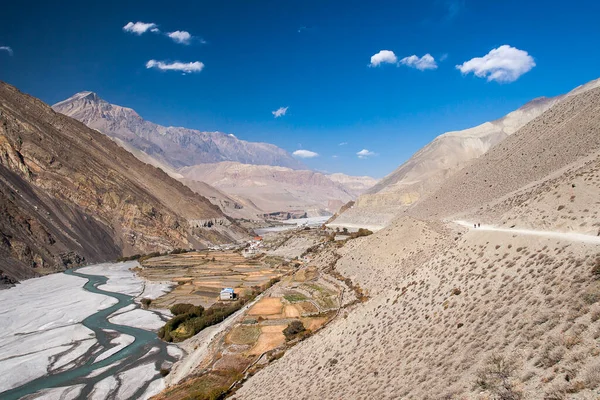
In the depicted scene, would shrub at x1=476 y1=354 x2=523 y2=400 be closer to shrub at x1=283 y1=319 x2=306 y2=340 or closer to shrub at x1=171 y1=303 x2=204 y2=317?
shrub at x1=283 y1=319 x2=306 y2=340

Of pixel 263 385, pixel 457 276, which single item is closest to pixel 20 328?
pixel 263 385

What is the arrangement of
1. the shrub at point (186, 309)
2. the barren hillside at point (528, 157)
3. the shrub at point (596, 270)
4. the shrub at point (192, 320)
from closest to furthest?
the shrub at point (596, 270) → the shrub at point (192, 320) → the shrub at point (186, 309) → the barren hillside at point (528, 157)

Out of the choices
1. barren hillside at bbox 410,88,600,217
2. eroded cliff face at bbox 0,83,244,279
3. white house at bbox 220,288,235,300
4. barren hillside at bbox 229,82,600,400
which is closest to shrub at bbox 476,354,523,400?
barren hillside at bbox 229,82,600,400

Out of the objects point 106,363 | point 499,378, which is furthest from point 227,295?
point 499,378

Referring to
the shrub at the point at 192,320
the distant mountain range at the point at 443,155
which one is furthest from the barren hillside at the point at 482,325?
the distant mountain range at the point at 443,155

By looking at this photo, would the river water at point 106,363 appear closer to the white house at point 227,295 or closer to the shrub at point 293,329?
the shrub at point 293,329

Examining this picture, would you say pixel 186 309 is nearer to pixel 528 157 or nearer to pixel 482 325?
pixel 482 325
